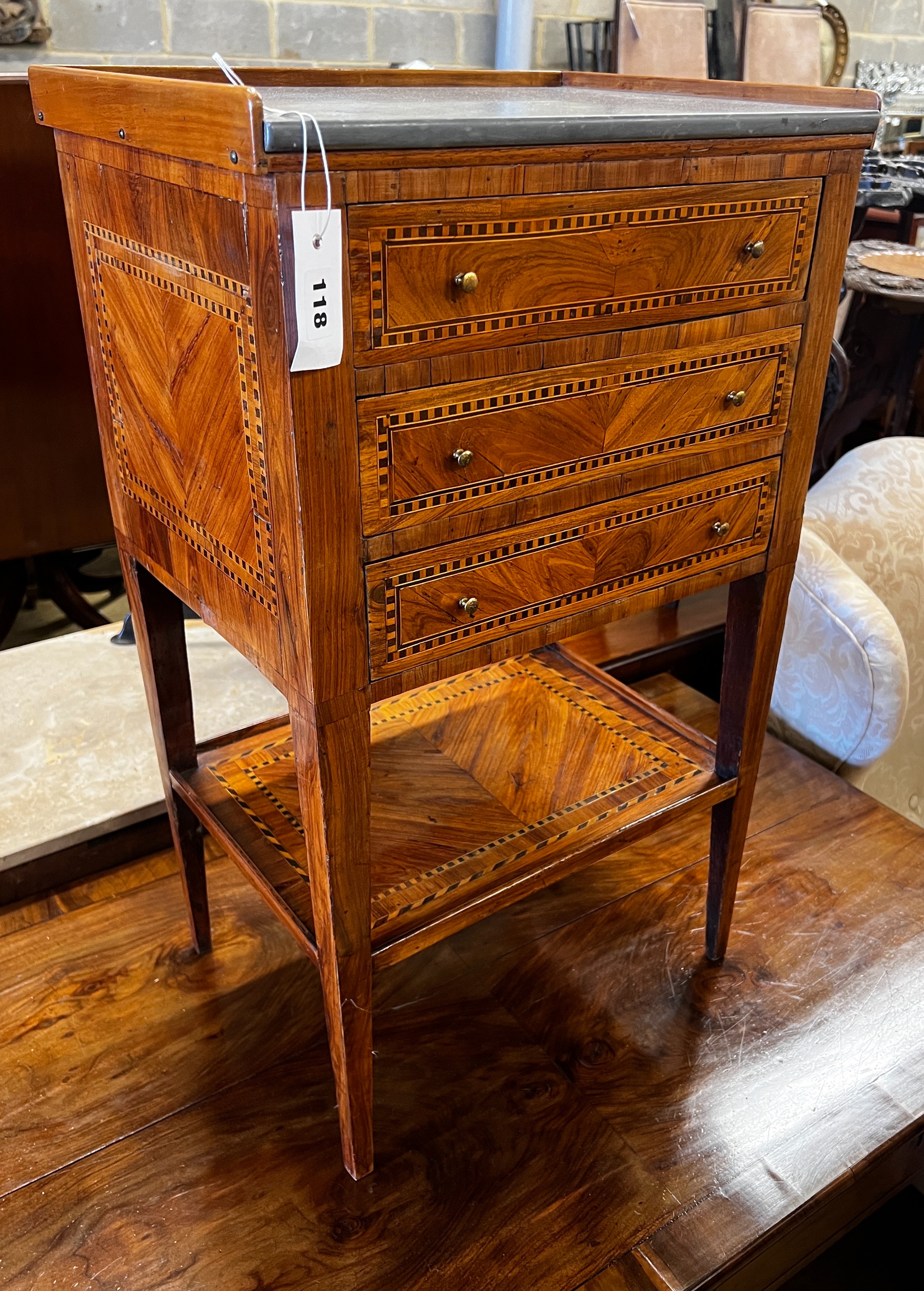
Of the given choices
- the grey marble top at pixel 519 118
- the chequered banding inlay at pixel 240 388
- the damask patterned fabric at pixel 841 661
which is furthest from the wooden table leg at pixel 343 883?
the damask patterned fabric at pixel 841 661

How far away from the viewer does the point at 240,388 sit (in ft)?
2.48

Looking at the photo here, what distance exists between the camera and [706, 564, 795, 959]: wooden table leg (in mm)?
1114

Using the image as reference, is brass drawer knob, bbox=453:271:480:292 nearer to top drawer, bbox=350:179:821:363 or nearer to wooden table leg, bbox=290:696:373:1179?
top drawer, bbox=350:179:821:363

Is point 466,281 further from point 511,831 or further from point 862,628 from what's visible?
point 862,628

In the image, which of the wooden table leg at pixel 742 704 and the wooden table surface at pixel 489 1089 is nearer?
the wooden table surface at pixel 489 1089

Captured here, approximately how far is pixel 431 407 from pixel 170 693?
542mm

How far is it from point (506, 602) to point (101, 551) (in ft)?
7.03

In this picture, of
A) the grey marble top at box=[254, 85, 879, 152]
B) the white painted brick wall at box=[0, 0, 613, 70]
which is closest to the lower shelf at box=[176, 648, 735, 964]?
the grey marble top at box=[254, 85, 879, 152]

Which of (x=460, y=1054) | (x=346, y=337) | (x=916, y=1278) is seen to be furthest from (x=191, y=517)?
(x=916, y=1278)

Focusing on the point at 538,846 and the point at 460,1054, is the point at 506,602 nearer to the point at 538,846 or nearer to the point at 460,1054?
the point at 538,846

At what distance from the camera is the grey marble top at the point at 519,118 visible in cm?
65

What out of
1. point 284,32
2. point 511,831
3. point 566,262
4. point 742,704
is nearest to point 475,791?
point 511,831

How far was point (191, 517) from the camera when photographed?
908 millimetres

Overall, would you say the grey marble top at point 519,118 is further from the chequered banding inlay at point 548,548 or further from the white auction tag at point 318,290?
the chequered banding inlay at point 548,548
